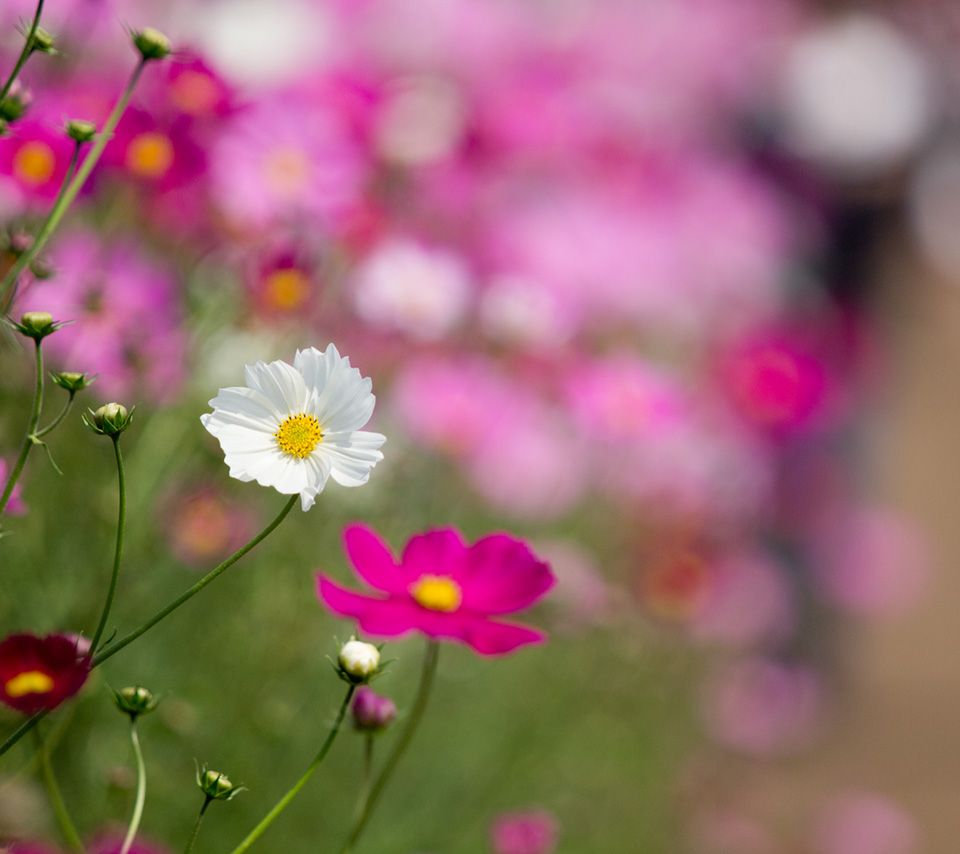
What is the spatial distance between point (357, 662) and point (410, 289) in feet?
1.57

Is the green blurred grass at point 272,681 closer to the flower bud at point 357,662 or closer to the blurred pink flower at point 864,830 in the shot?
the flower bud at point 357,662

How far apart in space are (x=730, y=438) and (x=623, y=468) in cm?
23

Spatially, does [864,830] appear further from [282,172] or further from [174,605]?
[174,605]

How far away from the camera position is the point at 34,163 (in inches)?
18.2

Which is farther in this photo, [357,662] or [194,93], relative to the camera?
[194,93]

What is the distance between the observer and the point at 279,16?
1.15 meters

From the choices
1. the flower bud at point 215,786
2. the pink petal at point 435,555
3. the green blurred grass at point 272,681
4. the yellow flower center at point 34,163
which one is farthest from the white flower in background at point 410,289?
the flower bud at point 215,786

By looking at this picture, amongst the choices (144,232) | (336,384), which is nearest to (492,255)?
(144,232)

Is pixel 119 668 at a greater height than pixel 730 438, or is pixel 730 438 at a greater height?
pixel 730 438

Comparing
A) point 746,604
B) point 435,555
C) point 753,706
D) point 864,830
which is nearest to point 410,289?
point 435,555

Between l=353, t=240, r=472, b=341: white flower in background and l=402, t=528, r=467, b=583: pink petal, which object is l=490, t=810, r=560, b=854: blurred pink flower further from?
l=353, t=240, r=472, b=341: white flower in background

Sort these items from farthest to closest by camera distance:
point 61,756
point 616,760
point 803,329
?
point 803,329 < point 616,760 < point 61,756

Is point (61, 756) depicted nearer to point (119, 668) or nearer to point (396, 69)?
point (119, 668)

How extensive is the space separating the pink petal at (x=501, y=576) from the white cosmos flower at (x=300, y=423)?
0.07 m
